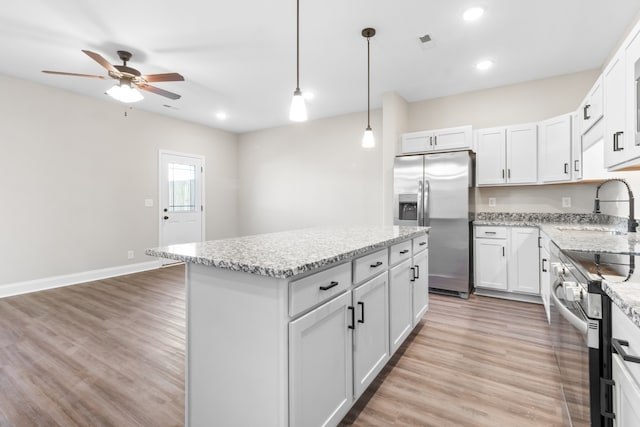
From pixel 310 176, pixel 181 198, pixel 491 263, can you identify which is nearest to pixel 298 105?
pixel 491 263

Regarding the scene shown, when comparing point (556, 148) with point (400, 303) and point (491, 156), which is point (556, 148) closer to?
point (491, 156)

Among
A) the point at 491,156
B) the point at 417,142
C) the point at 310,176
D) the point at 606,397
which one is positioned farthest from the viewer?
the point at 310,176

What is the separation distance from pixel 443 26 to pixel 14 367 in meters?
4.31

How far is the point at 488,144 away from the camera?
3.80 meters

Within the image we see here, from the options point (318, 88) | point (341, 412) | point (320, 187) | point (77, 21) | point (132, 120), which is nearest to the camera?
point (341, 412)

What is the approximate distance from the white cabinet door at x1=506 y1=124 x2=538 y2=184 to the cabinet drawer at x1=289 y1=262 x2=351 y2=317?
320 centimetres

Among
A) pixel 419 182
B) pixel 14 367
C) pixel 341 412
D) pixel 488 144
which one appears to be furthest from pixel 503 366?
pixel 14 367

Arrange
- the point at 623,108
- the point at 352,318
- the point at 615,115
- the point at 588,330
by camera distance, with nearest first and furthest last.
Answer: the point at 588,330
the point at 352,318
the point at 623,108
the point at 615,115

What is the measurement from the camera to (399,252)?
216cm

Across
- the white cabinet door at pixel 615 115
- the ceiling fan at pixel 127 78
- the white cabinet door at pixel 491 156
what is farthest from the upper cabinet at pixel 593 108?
the ceiling fan at pixel 127 78

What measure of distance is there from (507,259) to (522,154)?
4.21 ft

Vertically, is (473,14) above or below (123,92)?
above

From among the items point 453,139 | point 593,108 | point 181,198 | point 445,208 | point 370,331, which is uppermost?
point 453,139

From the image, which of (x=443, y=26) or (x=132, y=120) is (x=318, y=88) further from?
(x=132, y=120)
